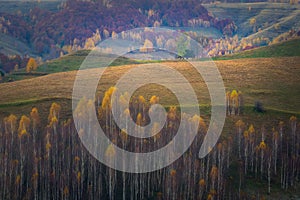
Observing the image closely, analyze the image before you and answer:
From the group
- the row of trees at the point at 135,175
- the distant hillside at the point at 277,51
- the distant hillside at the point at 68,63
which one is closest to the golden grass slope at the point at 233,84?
the distant hillside at the point at 277,51

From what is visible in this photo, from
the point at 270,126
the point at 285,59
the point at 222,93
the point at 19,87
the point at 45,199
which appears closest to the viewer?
the point at 45,199

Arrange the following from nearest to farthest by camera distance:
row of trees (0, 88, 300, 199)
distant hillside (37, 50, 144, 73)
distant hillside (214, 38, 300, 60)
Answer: row of trees (0, 88, 300, 199)
distant hillside (214, 38, 300, 60)
distant hillside (37, 50, 144, 73)

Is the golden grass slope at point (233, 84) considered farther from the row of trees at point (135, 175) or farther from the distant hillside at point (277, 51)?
the row of trees at point (135, 175)

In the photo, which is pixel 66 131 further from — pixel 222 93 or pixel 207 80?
pixel 207 80

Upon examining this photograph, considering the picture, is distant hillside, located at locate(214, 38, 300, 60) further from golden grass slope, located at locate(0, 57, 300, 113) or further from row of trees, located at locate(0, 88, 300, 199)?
row of trees, located at locate(0, 88, 300, 199)

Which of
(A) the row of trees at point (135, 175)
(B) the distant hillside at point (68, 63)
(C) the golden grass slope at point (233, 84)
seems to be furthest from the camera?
(B) the distant hillside at point (68, 63)

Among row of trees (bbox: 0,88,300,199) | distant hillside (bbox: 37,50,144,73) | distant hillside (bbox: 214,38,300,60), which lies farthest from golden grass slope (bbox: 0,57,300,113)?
distant hillside (bbox: 37,50,144,73)

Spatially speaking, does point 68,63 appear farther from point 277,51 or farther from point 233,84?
point 277,51

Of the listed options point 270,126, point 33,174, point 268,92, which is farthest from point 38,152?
point 268,92

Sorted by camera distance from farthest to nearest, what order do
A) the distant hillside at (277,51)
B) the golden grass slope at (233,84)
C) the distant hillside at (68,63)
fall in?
the distant hillside at (68,63) → the distant hillside at (277,51) → the golden grass slope at (233,84)
